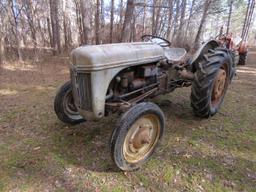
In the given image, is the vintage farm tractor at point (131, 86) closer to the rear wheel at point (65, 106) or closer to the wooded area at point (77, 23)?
the rear wheel at point (65, 106)

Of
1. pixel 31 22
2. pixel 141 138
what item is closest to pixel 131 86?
pixel 141 138

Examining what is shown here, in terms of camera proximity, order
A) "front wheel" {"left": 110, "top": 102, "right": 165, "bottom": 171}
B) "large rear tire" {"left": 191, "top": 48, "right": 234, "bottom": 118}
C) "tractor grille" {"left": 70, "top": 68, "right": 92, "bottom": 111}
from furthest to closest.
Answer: "large rear tire" {"left": 191, "top": 48, "right": 234, "bottom": 118}
"tractor grille" {"left": 70, "top": 68, "right": 92, "bottom": 111}
"front wheel" {"left": 110, "top": 102, "right": 165, "bottom": 171}

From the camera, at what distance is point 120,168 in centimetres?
208

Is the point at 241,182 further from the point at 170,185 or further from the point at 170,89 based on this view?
the point at 170,89

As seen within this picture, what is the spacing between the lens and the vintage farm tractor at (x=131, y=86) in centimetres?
207

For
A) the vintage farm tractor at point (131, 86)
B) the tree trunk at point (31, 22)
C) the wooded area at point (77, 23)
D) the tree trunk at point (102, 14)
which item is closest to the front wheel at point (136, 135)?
the vintage farm tractor at point (131, 86)

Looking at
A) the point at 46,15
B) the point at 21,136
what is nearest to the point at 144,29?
the point at 46,15

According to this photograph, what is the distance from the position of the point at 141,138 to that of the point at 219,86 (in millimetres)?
1867

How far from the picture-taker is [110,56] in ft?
7.06

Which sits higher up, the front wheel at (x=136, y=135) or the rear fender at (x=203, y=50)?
the rear fender at (x=203, y=50)

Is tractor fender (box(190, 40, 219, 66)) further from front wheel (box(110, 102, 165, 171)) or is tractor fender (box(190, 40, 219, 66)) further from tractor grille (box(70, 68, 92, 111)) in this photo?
tractor grille (box(70, 68, 92, 111))

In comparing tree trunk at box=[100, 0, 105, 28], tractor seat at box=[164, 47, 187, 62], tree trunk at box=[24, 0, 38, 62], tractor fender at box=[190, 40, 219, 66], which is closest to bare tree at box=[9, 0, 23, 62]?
tree trunk at box=[24, 0, 38, 62]

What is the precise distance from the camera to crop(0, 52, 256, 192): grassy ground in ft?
6.70

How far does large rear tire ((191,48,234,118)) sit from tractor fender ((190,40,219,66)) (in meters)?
0.06
